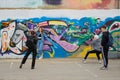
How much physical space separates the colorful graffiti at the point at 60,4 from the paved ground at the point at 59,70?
283cm

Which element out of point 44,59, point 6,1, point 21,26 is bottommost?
point 44,59

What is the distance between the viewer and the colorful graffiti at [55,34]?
2128cm

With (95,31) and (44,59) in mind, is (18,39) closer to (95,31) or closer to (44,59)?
(44,59)

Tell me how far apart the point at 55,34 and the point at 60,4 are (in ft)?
5.14

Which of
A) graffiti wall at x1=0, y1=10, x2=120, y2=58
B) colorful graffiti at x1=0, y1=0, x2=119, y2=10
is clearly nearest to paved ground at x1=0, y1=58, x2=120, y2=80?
graffiti wall at x1=0, y1=10, x2=120, y2=58

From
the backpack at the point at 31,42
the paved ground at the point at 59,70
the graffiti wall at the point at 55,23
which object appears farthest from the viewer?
the graffiti wall at the point at 55,23

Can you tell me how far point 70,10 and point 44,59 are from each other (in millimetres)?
2823

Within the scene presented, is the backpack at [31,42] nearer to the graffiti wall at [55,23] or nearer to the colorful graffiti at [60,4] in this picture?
the graffiti wall at [55,23]

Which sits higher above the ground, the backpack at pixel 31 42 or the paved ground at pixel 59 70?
the backpack at pixel 31 42

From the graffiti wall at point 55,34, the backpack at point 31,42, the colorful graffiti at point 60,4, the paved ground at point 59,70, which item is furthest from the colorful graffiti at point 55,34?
the backpack at point 31,42

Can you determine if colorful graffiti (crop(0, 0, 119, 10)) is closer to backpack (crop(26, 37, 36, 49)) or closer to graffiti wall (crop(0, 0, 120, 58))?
graffiti wall (crop(0, 0, 120, 58))

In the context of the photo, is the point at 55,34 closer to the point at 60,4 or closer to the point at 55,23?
the point at 55,23

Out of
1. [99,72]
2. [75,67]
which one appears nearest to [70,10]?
[75,67]

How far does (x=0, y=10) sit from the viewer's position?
21141 mm
